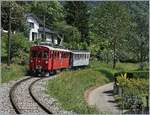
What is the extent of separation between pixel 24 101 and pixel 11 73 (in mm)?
12663

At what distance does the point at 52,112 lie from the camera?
1745 centimetres

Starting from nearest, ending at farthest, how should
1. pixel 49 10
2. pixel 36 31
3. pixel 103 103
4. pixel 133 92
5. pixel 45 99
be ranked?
pixel 45 99
pixel 133 92
pixel 103 103
pixel 36 31
pixel 49 10

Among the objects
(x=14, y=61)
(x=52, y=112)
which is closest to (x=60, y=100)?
(x=52, y=112)

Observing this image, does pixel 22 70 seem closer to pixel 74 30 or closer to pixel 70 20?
pixel 74 30

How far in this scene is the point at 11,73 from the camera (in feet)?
109

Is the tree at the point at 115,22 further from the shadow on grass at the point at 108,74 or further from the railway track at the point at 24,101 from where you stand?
the railway track at the point at 24,101

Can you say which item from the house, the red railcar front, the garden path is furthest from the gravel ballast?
the house

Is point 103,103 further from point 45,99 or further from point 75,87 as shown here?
point 45,99

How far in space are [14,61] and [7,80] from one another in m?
11.0

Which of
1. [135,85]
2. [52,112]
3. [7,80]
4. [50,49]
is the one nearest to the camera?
[52,112]

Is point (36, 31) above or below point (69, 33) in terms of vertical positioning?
above

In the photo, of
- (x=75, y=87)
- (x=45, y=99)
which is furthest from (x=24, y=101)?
(x=75, y=87)

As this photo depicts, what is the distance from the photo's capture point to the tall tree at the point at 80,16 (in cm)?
8731

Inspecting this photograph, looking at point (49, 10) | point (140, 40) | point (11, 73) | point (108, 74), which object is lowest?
point (108, 74)
